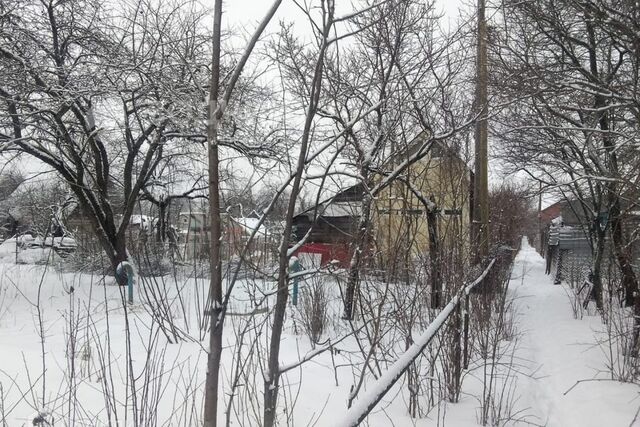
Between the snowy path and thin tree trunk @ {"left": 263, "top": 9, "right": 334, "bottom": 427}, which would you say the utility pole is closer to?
the snowy path

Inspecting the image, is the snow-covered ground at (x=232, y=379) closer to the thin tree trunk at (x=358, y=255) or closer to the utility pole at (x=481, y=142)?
the thin tree trunk at (x=358, y=255)

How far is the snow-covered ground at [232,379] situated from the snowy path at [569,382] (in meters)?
0.01

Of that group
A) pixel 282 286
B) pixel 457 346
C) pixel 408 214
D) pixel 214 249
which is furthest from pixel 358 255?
pixel 214 249

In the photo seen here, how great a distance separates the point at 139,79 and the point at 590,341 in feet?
26.5

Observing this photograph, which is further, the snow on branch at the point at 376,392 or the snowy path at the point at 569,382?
the snowy path at the point at 569,382

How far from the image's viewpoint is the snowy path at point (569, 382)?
397cm

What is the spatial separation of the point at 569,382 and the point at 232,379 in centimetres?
347

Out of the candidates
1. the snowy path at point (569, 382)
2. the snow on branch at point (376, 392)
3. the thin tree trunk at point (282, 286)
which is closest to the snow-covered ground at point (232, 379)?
the snowy path at point (569, 382)

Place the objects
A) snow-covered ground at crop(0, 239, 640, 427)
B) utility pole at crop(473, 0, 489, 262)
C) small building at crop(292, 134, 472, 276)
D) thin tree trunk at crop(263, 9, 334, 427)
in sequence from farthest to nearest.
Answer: utility pole at crop(473, 0, 489, 262)
small building at crop(292, 134, 472, 276)
snow-covered ground at crop(0, 239, 640, 427)
thin tree trunk at crop(263, 9, 334, 427)

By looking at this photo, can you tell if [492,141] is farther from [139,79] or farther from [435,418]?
[435,418]

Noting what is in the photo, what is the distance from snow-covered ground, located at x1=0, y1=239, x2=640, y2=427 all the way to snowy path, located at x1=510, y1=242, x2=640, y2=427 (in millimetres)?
12

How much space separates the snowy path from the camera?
3973 millimetres

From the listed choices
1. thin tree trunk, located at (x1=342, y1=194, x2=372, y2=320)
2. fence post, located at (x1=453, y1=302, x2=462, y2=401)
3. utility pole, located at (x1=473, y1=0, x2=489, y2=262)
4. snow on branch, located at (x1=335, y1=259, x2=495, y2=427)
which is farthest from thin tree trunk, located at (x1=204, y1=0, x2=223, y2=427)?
utility pole, located at (x1=473, y1=0, x2=489, y2=262)

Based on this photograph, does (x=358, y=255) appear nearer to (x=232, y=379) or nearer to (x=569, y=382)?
(x=232, y=379)
